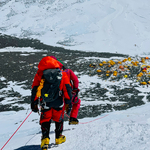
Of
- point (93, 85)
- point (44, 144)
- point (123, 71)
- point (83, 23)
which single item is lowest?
point (93, 85)

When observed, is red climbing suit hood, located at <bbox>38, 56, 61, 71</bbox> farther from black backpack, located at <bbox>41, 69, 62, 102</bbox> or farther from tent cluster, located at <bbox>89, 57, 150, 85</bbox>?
tent cluster, located at <bbox>89, 57, 150, 85</bbox>

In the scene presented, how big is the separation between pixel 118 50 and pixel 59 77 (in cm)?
2206

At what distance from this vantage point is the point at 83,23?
30484 millimetres

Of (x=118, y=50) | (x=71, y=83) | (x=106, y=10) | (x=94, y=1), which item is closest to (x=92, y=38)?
(x=118, y=50)

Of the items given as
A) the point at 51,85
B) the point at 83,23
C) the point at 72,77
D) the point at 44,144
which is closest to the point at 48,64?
the point at 51,85

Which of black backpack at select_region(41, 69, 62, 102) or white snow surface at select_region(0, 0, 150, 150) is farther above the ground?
white snow surface at select_region(0, 0, 150, 150)

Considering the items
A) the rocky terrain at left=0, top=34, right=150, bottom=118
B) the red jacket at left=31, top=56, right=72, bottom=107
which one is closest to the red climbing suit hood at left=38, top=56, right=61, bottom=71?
the red jacket at left=31, top=56, right=72, bottom=107

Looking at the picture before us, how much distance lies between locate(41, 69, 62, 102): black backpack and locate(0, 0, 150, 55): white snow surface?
2139 cm

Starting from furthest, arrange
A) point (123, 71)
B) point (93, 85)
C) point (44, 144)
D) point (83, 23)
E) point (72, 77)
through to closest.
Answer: point (83, 23), point (123, 71), point (93, 85), point (72, 77), point (44, 144)

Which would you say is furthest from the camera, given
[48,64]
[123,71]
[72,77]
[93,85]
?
[123,71]

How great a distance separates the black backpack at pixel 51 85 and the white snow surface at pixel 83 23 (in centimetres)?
2139

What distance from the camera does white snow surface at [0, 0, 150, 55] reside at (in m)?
26.1

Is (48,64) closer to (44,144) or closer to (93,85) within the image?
(44,144)

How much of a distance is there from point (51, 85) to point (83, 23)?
28.9 metres
